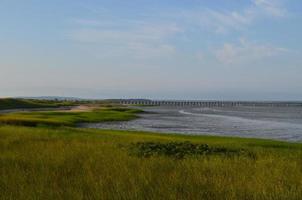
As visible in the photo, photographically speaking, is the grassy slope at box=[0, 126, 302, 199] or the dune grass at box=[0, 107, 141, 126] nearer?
the grassy slope at box=[0, 126, 302, 199]

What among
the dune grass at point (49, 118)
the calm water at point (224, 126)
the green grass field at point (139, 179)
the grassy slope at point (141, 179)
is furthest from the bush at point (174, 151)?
the dune grass at point (49, 118)

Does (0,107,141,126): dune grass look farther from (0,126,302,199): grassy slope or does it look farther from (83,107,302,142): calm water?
(0,126,302,199): grassy slope

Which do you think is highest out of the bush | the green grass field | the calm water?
the green grass field

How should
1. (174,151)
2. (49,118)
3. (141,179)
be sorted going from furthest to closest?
(49,118), (174,151), (141,179)

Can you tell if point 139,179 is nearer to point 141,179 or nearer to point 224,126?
point 141,179

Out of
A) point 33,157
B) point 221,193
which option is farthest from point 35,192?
point 33,157

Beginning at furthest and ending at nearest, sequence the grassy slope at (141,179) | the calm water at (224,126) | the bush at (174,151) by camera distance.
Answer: the calm water at (224,126)
the bush at (174,151)
the grassy slope at (141,179)

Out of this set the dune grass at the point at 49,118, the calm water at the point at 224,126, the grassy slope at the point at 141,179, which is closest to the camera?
the grassy slope at the point at 141,179

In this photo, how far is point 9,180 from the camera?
9.38 m

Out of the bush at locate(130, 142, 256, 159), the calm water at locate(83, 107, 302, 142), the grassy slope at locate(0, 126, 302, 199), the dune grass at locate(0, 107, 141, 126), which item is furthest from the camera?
the calm water at locate(83, 107, 302, 142)

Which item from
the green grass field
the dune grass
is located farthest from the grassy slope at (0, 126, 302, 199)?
the dune grass

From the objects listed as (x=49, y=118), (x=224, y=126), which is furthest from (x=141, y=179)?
(x=49, y=118)

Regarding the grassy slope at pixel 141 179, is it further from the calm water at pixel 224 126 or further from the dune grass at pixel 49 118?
the dune grass at pixel 49 118

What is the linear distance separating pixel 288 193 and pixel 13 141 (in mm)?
14020
